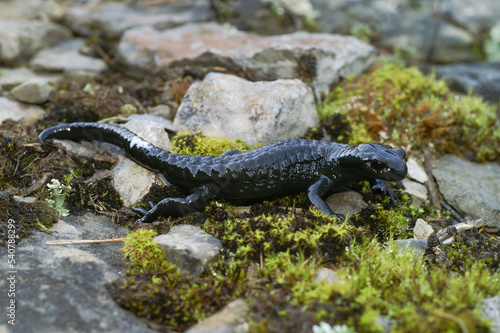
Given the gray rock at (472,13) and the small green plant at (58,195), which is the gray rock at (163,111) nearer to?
the small green plant at (58,195)

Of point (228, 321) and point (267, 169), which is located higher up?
point (267, 169)

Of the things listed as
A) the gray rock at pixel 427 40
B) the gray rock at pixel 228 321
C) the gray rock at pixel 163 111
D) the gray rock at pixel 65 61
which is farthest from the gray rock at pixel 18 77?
the gray rock at pixel 427 40

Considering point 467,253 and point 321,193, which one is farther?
point 321,193

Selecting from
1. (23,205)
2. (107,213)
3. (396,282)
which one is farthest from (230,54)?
(396,282)

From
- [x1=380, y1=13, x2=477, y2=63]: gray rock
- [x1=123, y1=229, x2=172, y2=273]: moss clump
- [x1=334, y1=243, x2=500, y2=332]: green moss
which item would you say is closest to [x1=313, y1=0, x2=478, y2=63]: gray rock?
[x1=380, y1=13, x2=477, y2=63]: gray rock

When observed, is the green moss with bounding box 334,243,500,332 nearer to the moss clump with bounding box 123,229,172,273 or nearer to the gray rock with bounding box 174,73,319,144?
the moss clump with bounding box 123,229,172,273

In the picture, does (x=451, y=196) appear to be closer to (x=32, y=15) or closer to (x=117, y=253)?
(x=117, y=253)

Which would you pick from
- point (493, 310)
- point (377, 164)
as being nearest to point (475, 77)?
point (377, 164)

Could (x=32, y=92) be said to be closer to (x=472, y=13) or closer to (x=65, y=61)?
(x=65, y=61)
